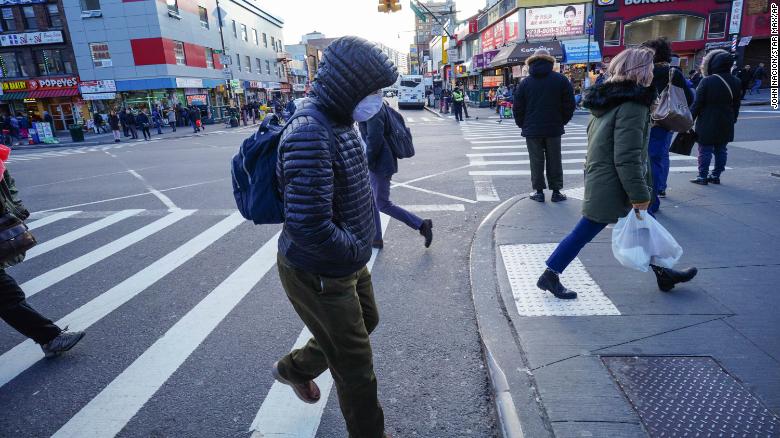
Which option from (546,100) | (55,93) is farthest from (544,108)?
(55,93)

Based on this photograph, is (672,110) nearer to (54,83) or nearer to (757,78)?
(757,78)

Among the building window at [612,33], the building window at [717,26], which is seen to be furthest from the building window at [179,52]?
the building window at [717,26]

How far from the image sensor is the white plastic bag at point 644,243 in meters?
3.51

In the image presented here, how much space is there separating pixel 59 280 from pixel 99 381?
2.58 meters

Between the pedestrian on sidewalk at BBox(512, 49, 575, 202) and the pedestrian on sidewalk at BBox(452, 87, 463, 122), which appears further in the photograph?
the pedestrian on sidewalk at BBox(452, 87, 463, 122)

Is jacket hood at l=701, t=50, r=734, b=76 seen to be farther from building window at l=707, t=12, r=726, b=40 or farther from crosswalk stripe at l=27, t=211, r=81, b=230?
building window at l=707, t=12, r=726, b=40

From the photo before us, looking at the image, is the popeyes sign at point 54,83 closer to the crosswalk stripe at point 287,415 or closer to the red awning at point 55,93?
the red awning at point 55,93

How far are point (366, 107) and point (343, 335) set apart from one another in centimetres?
106

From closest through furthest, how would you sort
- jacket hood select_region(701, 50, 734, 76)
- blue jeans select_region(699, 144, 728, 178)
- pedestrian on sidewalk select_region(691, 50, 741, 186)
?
jacket hood select_region(701, 50, 734, 76), pedestrian on sidewalk select_region(691, 50, 741, 186), blue jeans select_region(699, 144, 728, 178)

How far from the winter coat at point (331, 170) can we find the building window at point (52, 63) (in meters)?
42.1

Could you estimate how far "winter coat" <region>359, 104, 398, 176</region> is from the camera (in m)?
4.79

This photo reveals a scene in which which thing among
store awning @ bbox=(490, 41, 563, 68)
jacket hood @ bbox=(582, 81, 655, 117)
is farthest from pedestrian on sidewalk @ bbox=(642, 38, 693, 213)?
store awning @ bbox=(490, 41, 563, 68)

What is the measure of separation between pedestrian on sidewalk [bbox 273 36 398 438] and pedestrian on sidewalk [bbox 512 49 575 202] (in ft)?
16.0

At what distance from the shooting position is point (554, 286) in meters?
3.82
